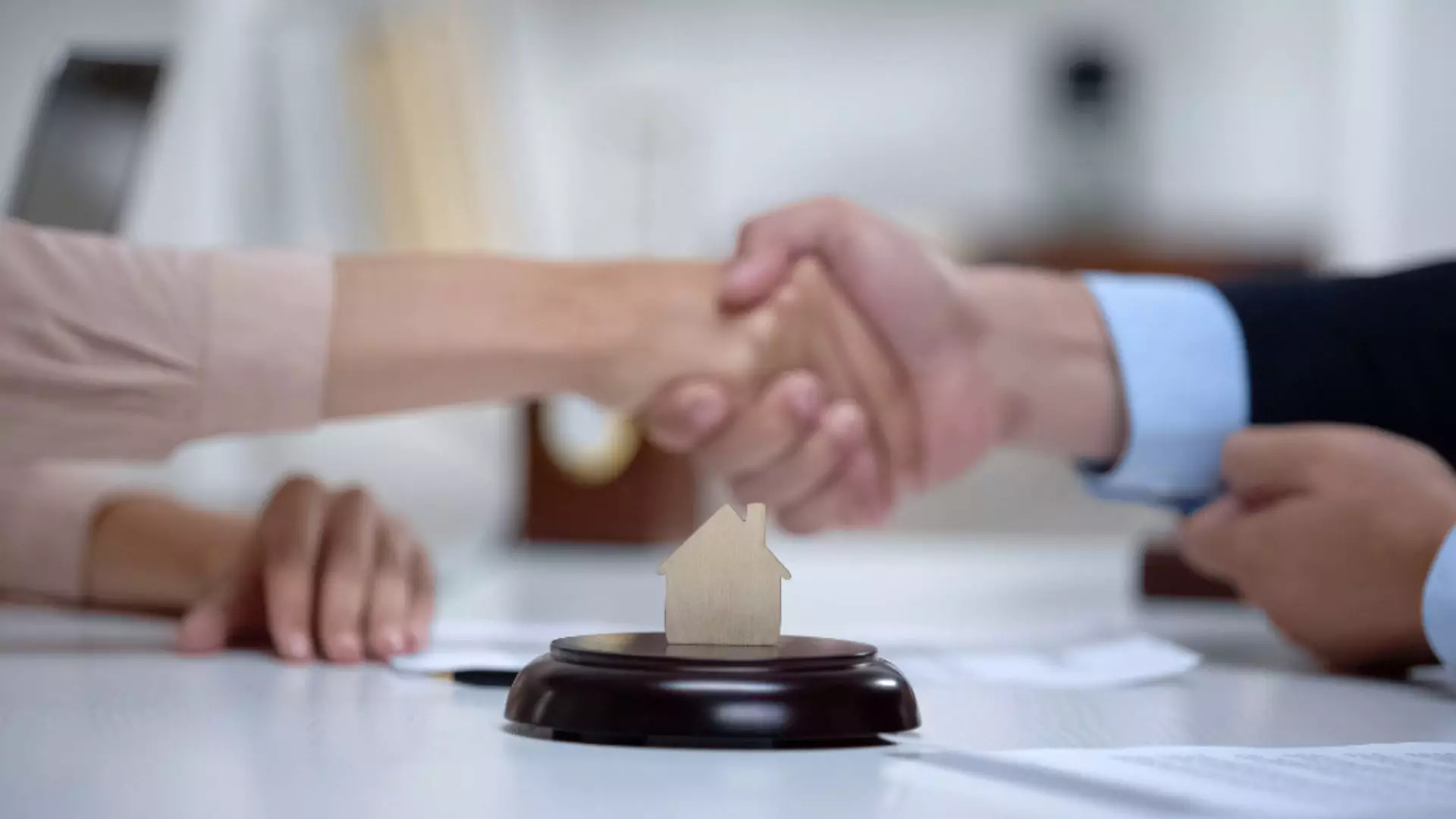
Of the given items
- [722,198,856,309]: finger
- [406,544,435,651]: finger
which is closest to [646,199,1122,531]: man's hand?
[722,198,856,309]: finger

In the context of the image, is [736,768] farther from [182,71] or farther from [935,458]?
[182,71]

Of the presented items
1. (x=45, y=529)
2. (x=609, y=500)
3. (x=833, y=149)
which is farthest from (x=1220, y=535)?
(x=833, y=149)

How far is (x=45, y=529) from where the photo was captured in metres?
1.07

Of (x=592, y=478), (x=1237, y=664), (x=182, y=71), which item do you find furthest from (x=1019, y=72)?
(x=1237, y=664)

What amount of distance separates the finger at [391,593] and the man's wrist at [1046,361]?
0.54 metres

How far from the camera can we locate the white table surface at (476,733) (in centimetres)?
41

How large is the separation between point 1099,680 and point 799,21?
3342 mm

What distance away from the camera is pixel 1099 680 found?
75 centimetres

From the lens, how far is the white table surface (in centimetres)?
41

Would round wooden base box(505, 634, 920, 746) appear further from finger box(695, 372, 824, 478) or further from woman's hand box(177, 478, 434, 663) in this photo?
finger box(695, 372, 824, 478)

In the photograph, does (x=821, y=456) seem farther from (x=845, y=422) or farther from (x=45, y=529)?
(x=45, y=529)

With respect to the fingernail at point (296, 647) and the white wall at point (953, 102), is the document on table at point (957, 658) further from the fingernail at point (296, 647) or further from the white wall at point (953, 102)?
the white wall at point (953, 102)

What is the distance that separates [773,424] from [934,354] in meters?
0.16

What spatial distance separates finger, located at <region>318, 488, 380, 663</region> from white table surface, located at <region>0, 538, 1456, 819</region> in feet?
0.10
